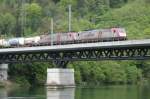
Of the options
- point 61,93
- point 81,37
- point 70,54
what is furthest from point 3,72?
point 61,93

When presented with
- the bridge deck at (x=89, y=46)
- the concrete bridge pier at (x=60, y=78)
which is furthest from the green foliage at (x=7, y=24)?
the concrete bridge pier at (x=60, y=78)

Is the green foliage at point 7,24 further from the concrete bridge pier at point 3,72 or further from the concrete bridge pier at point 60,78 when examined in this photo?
the concrete bridge pier at point 60,78

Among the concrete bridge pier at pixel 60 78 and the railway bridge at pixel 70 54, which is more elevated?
the railway bridge at pixel 70 54

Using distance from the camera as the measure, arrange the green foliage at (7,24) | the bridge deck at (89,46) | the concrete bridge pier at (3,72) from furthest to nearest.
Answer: the green foliage at (7,24) < the concrete bridge pier at (3,72) < the bridge deck at (89,46)

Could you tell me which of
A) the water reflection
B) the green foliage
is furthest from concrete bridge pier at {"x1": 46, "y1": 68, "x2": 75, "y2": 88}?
the green foliage

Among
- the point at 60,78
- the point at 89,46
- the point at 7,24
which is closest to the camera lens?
the point at 89,46

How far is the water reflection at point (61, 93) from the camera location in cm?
8772

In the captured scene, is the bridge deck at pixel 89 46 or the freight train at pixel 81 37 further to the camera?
the freight train at pixel 81 37

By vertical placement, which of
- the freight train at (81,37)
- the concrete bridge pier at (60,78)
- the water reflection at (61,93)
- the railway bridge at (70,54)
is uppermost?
the freight train at (81,37)

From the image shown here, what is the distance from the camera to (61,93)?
91500mm

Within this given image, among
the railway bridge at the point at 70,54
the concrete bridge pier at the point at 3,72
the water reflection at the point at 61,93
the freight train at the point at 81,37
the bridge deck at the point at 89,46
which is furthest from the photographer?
the concrete bridge pier at the point at 3,72

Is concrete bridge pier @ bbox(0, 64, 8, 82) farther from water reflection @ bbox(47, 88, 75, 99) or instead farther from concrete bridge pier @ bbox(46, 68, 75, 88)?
water reflection @ bbox(47, 88, 75, 99)

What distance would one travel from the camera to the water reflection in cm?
8772

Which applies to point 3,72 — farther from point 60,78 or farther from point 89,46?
point 89,46
